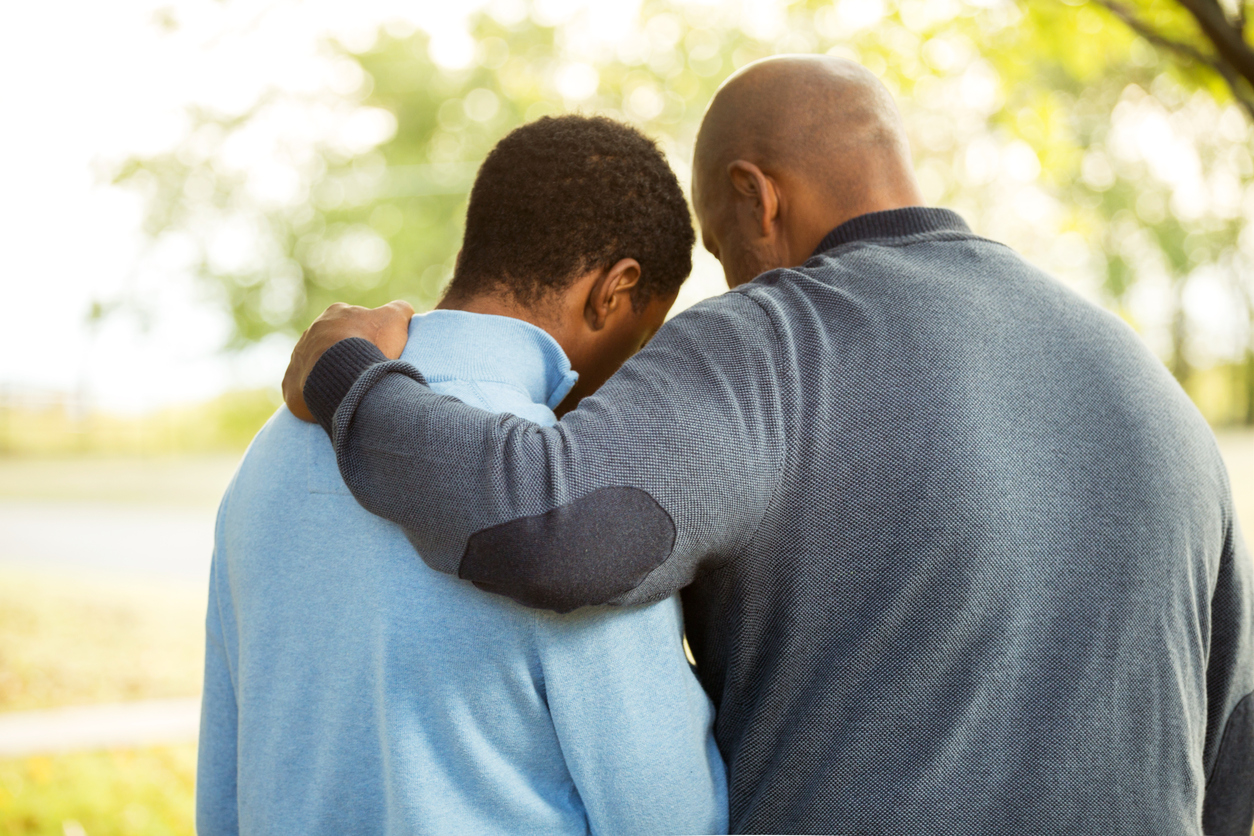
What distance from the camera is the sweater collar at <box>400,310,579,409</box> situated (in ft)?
5.39

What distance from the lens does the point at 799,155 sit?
6.70 feet

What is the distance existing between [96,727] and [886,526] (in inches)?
245

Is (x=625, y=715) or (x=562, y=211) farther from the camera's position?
(x=562, y=211)

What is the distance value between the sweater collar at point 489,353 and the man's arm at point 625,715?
1.34 ft

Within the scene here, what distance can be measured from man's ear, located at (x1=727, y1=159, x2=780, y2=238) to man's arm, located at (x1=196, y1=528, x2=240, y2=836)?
1205 millimetres

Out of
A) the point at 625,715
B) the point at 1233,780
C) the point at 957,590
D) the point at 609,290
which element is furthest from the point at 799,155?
the point at 1233,780

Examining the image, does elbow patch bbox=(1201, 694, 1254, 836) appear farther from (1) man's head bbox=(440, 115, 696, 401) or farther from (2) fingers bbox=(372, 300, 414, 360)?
(2) fingers bbox=(372, 300, 414, 360)

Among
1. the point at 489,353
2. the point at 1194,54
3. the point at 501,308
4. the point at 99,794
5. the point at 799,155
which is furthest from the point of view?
the point at 99,794

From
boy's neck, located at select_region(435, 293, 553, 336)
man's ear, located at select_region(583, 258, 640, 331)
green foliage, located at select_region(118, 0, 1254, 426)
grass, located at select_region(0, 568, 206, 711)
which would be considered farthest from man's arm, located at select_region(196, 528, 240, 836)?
green foliage, located at select_region(118, 0, 1254, 426)

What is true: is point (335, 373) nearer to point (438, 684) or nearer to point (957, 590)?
point (438, 684)

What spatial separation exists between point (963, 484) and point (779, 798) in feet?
1.89

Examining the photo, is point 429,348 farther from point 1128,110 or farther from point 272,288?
point 272,288

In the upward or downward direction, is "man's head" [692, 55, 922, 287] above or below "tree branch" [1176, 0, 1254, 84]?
below

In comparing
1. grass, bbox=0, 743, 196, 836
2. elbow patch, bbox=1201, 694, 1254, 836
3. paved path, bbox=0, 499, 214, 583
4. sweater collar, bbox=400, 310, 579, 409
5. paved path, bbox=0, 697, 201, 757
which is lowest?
paved path, bbox=0, 499, 214, 583
